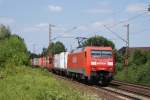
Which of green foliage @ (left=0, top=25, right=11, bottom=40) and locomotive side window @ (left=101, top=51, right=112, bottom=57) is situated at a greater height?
green foliage @ (left=0, top=25, right=11, bottom=40)

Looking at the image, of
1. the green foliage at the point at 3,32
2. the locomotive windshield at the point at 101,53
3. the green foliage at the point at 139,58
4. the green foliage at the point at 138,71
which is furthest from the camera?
the green foliage at the point at 3,32

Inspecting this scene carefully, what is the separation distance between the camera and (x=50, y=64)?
76.8 m

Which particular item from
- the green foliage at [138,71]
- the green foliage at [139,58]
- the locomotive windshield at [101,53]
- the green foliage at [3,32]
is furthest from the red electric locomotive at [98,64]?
the green foliage at [3,32]

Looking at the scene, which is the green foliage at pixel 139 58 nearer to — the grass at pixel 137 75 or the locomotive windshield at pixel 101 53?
the grass at pixel 137 75

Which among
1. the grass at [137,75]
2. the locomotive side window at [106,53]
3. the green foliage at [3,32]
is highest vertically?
the green foliage at [3,32]

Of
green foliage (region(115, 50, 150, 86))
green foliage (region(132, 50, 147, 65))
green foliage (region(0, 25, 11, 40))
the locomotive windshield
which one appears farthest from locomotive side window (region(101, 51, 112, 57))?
green foliage (region(0, 25, 11, 40))

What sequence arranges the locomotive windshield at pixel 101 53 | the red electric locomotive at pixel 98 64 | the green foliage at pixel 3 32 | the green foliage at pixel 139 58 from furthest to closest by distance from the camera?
the green foliage at pixel 3 32 < the green foliage at pixel 139 58 < the locomotive windshield at pixel 101 53 < the red electric locomotive at pixel 98 64

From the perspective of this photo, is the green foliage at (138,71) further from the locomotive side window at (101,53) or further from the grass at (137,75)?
the locomotive side window at (101,53)

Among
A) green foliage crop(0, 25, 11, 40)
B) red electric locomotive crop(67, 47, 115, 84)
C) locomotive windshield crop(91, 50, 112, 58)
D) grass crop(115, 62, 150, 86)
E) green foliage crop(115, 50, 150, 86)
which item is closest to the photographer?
red electric locomotive crop(67, 47, 115, 84)

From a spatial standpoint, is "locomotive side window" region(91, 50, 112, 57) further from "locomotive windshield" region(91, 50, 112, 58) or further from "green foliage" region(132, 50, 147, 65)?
"green foliage" region(132, 50, 147, 65)

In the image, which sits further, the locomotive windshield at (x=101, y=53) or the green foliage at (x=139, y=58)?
the green foliage at (x=139, y=58)

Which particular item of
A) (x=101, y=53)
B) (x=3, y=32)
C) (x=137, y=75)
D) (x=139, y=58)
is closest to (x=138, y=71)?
(x=137, y=75)

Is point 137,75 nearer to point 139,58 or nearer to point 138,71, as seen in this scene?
point 138,71

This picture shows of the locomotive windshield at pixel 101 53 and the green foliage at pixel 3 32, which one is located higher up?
the green foliage at pixel 3 32
